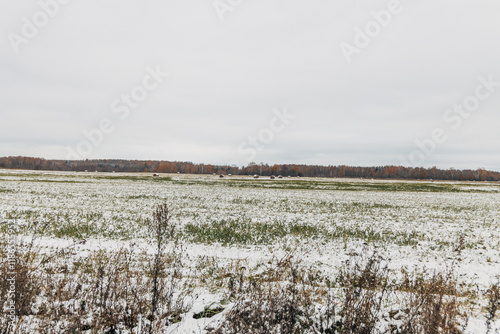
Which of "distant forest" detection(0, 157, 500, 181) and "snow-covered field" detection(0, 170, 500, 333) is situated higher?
"distant forest" detection(0, 157, 500, 181)

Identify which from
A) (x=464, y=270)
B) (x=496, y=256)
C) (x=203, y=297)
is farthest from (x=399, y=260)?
(x=203, y=297)

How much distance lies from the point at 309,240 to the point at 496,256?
24.0 ft

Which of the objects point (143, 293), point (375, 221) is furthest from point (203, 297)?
point (375, 221)

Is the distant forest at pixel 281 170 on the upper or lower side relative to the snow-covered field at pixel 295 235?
upper

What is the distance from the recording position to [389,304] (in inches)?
222

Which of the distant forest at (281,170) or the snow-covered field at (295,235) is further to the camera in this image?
the distant forest at (281,170)

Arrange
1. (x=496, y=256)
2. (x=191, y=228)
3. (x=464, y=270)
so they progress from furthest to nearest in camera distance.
Answer: (x=191, y=228)
(x=496, y=256)
(x=464, y=270)

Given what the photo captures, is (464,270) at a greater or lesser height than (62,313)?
lesser

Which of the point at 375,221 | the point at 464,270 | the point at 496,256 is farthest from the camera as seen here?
the point at 375,221

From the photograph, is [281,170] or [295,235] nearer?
[295,235]

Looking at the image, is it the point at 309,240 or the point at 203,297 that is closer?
the point at 203,297

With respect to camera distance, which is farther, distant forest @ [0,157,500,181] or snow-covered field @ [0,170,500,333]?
distant forest @ [0,157,500,181]

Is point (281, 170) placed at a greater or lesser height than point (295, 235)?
greater

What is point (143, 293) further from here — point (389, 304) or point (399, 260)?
point (399, 260)
